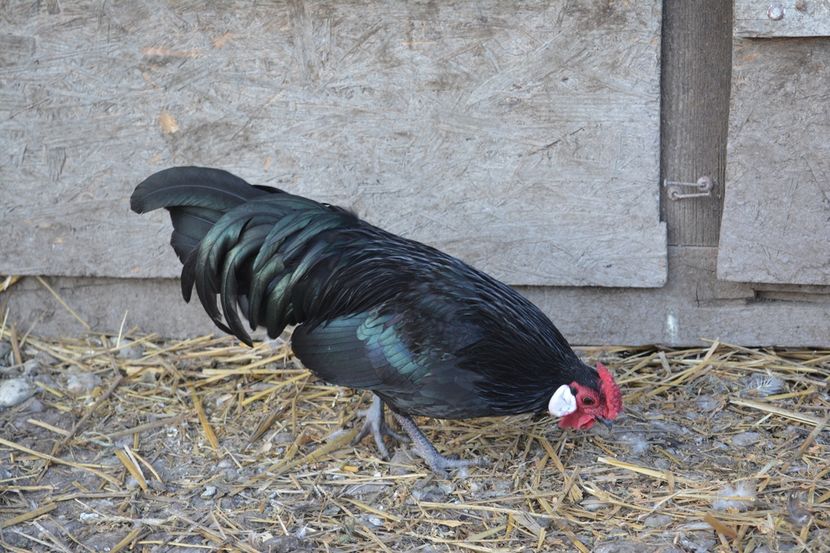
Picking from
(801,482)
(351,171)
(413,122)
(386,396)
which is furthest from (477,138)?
(801,482)

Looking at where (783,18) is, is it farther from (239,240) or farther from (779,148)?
(239,240)

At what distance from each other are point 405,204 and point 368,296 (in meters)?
1.01

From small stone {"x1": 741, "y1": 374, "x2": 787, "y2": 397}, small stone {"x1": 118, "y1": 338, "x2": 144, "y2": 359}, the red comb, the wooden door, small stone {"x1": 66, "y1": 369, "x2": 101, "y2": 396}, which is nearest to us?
the red comb

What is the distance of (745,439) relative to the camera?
459 cm

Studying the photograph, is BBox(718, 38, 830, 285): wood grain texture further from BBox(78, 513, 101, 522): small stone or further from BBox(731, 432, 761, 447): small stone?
BBox(78, 513, 101, 522): small stone

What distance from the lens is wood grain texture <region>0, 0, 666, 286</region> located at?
4883 mm

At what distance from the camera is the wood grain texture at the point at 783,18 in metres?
4.36

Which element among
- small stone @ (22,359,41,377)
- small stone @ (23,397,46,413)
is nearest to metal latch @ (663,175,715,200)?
small stone @ (23,397,46,413)

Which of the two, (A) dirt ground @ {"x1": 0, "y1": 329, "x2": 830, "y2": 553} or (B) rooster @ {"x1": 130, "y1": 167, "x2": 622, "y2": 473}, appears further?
(B) rooster @ {"x1": 130, "y1": 167, "x2": 622, "y2": 473}

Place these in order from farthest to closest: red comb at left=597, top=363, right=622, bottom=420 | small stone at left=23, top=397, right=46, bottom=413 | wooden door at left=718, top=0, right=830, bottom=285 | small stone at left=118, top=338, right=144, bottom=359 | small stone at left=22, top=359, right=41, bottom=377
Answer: small stone at left=118, top=338, right=144, bottom=359
small stone at left=22, top=359, right=41, bottom=377
small stone at left=23, top=397, right=46, bottom=413
wooden door at left=718, top=0, right=830, bottom=285
red comb at left=597, top=363, right=622, bottom=420

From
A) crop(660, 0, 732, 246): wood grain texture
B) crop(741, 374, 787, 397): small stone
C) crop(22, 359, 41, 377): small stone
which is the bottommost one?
crop(741, 374, 787, 397): small stone

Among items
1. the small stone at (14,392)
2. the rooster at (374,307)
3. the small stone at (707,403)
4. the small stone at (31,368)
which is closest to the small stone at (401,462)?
the rooster at (374,307)

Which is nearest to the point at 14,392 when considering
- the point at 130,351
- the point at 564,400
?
the point at 130,351

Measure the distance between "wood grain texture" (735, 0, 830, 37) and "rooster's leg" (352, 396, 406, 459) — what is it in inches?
96.7
